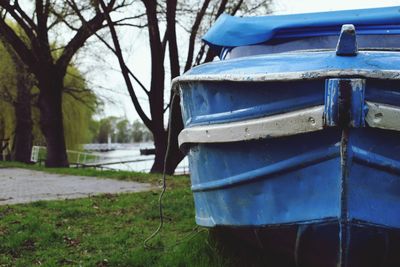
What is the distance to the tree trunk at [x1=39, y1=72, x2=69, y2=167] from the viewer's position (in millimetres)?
18750

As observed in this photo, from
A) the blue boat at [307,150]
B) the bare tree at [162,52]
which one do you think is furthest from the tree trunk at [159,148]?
the blue boat at [307,150]

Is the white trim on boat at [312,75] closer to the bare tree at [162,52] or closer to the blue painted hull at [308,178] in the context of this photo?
the blue painted hull at [308,178]

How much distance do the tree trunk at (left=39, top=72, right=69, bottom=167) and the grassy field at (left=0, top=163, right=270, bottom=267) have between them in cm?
1118

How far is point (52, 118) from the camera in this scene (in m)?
19.0

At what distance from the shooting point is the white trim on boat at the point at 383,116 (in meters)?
3.22

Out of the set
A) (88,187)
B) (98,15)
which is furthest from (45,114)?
(88,187)

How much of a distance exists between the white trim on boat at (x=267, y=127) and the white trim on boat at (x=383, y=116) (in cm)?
30

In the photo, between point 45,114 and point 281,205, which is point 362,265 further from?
point 45,114

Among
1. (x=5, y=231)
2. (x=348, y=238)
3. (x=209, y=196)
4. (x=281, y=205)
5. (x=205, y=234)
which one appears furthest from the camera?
(x=5, y=231)

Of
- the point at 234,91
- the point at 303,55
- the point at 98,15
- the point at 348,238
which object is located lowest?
the point at 348,238

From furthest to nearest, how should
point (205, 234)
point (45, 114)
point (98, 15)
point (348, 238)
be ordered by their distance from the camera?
point (45, 114) < point (98, 15) < point (205, 234) < point (348, 238)

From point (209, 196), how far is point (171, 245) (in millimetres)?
1226

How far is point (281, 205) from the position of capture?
145 inches

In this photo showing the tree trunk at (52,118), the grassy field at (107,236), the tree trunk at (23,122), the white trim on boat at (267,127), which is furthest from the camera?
the tree trunk at (23,122)
